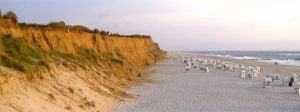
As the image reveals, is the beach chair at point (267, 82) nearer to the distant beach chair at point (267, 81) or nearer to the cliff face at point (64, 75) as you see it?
the distant beach chair at point (267, 81)

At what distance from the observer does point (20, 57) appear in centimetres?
1762

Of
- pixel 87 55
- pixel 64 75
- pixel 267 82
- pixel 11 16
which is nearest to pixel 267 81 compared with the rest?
pixel 267 82

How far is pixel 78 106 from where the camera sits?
1645 centimetres

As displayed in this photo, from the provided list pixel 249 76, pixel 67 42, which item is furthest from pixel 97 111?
pixel 249 76

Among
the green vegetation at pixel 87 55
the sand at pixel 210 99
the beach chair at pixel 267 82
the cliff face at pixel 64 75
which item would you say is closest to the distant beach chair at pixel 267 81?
the beach chair at pixel 267 82

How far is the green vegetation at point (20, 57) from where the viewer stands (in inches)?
623

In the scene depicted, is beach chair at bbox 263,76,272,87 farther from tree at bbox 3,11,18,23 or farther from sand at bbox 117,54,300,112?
tree at bbox 3,11,18,23

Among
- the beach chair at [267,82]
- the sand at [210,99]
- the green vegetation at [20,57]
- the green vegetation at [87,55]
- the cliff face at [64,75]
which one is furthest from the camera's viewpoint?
the beach chair at [267,82]

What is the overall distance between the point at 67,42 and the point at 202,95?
29.9 feet

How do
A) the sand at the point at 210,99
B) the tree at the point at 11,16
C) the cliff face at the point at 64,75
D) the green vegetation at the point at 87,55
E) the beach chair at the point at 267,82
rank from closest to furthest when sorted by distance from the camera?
the cliff face at the point at 64,75
the sand at the point at 210,99
the tree at the point at 11,16
the green vegetation at the point at 87,55
the beach chair at the point at 267,82

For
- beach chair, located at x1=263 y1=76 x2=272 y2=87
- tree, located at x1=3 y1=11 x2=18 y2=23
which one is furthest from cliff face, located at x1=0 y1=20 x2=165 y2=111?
beach chair, located at x1=263 y1=76 x2=272 y2=87

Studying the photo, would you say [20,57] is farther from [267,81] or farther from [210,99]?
[267,81]

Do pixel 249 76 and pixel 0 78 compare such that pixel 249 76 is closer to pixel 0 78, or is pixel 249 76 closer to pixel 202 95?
pixel 202 95

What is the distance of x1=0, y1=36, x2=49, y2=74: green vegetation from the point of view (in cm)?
1582
